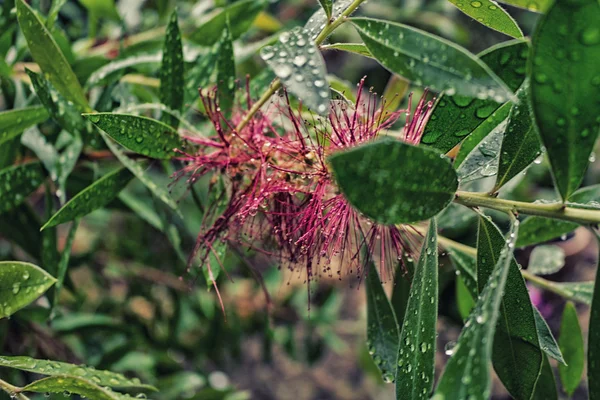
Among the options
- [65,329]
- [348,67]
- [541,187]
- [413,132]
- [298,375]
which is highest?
[413,132]

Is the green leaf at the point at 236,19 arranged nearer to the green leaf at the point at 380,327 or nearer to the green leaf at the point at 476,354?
the green leaf at the point at 380,327

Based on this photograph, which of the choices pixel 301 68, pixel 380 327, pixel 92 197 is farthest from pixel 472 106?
pixel 92 197

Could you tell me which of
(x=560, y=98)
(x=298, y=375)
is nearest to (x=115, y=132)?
(x=560, y=98)

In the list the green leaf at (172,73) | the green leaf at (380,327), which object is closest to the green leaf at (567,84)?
the green leaf at (380,327)

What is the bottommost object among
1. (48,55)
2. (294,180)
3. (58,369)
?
(58,369)

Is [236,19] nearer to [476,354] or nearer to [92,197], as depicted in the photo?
[92,197]

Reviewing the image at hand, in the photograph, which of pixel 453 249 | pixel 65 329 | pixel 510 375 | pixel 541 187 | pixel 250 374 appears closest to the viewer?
pixel 510 375

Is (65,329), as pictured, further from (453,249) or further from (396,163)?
(396,163)
